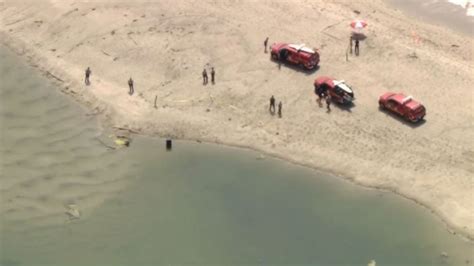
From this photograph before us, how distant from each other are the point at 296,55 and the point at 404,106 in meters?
11.0

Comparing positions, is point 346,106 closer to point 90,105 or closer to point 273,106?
point 273,106

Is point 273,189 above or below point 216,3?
below

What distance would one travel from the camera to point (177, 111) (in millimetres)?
54719

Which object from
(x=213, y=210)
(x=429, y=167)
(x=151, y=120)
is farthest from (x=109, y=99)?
(x=429, y=167)

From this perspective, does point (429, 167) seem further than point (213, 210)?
Yes

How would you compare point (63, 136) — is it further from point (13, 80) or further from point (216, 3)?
point (216, 3)

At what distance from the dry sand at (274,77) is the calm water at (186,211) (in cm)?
217

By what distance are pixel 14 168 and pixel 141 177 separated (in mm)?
9371

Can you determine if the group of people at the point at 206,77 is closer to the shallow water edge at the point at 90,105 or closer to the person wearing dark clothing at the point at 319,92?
the shallow water edge at the point at 90,105

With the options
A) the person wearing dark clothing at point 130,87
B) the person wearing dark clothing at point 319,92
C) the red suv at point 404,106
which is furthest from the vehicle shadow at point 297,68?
the person wearing dark clothing at point 130,87

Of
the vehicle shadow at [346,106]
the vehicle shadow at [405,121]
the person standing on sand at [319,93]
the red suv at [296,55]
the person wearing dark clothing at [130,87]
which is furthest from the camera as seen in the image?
the red suv at [296,55]

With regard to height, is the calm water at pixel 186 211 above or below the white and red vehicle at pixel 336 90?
below

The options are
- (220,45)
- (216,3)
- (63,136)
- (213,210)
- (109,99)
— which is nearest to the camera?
(213,210)

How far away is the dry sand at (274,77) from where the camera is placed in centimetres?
4944
